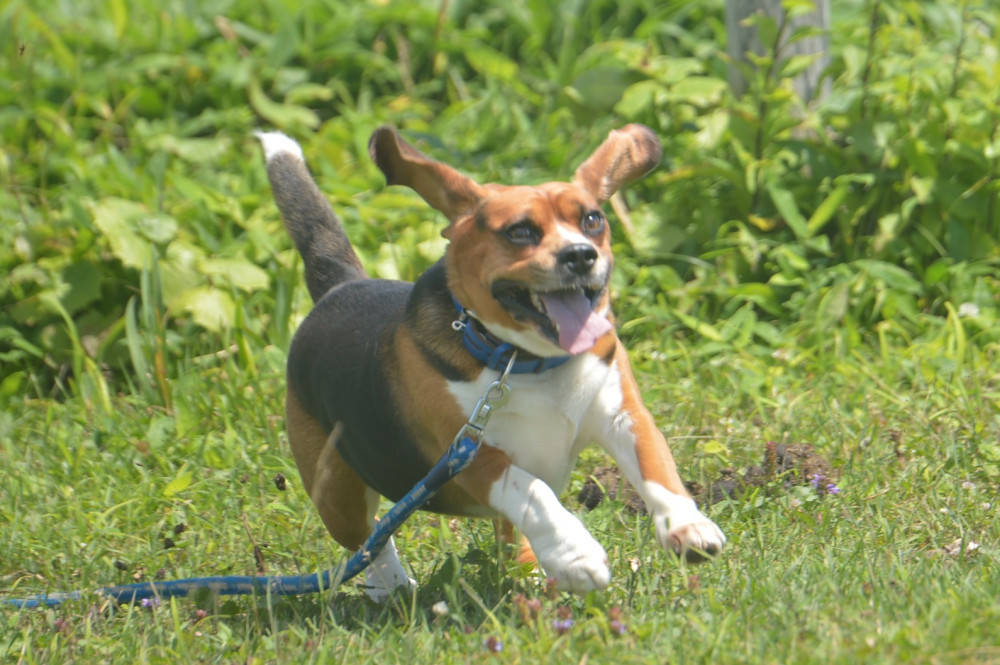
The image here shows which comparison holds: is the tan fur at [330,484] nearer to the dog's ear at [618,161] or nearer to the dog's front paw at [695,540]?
the dog's ear at [618,161]

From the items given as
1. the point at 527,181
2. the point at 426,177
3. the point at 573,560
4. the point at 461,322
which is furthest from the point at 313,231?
the point at 527,181

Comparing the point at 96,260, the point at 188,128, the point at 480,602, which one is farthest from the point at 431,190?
the point at 188,128

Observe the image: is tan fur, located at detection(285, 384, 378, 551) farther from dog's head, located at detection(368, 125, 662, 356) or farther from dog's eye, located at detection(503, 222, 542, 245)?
dog's eye, located at detection(503, 222, 542, 245)

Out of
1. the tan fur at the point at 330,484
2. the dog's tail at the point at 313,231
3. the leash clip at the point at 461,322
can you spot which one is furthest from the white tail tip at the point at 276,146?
the leash clip at the point at 461,322

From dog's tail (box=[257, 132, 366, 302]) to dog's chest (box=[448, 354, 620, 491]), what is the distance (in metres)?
1.01

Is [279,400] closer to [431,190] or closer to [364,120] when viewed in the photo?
[431,190]

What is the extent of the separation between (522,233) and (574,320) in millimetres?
261

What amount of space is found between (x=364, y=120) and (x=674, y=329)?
236cm

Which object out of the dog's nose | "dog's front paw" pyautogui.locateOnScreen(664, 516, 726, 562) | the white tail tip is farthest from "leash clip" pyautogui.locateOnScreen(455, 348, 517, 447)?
the white tail tip

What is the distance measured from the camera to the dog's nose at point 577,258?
3133 millimetres

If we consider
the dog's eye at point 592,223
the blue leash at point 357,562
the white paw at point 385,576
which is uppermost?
the dog's eye at point 592,223

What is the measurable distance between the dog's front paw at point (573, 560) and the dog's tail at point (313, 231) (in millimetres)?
1475

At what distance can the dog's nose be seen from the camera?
10.3ft

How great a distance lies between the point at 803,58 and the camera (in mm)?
5320
